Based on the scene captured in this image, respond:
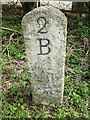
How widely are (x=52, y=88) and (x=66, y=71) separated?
0.96 metres

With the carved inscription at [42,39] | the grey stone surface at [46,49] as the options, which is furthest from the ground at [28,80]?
the carved inscription at [42,39]

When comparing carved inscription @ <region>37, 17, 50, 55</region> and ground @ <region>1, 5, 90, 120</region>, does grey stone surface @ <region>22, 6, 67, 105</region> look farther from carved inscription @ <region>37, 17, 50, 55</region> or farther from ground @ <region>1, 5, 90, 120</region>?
ground @ <region>1, 5, 90, 120</region>

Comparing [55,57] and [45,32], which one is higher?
[45,32]

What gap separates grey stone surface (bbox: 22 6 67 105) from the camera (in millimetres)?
2828

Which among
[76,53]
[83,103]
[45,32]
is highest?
[45,32]

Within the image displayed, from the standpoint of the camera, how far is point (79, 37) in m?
5.27

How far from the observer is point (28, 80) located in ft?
12.7

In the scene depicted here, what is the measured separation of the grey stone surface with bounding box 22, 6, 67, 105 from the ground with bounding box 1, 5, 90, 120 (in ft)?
0.60

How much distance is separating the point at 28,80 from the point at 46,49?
1003mm

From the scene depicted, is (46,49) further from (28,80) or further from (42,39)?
(28,80)

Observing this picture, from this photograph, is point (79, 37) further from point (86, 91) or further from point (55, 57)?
point (55, 57)

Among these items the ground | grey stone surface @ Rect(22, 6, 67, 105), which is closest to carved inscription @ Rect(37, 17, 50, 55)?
grey stone surface @ Rect(22, 6, 67, 105)

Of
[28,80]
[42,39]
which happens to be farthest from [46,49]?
[28,80]

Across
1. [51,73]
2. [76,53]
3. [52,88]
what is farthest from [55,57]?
[76,53]
